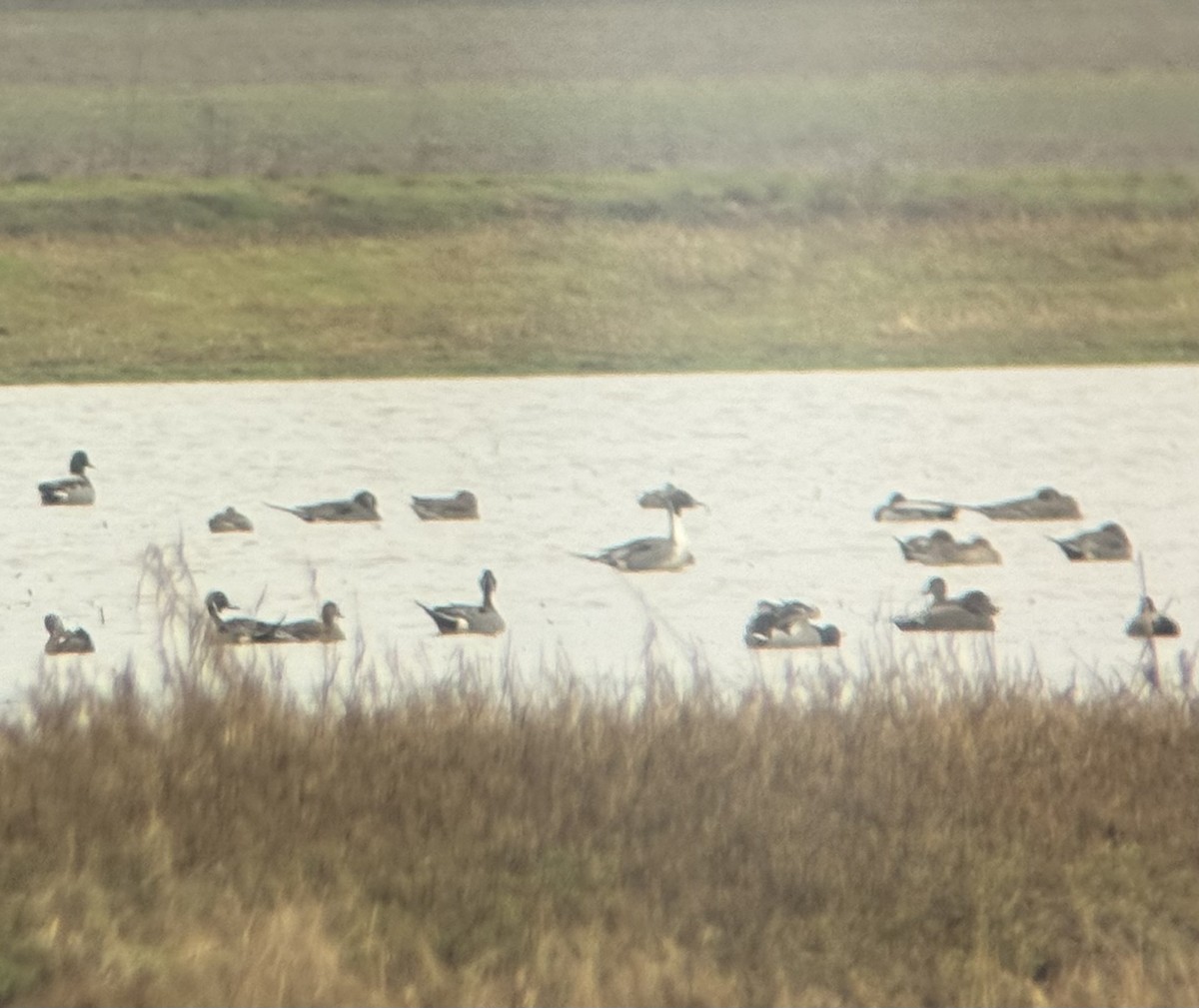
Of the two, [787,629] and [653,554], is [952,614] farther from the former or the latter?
[653,554]

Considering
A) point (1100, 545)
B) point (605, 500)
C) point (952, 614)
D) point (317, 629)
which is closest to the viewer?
point (317, 629)

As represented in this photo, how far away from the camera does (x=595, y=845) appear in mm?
4984

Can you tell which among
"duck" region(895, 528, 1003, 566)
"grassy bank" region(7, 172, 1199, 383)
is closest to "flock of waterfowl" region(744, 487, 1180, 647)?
"duck" region(895, 528, 1003, 566)

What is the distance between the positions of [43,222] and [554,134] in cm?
922

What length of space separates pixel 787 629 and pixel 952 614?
2.13 ft

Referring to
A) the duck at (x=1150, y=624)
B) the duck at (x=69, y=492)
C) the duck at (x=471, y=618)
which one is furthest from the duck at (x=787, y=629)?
the duck at (x=69, y=492)

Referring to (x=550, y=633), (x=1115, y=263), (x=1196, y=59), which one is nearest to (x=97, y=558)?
(x=550, y=633)

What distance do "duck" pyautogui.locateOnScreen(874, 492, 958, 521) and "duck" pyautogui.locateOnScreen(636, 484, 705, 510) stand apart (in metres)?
0.78

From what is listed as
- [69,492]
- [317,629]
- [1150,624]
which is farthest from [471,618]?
[69,492]

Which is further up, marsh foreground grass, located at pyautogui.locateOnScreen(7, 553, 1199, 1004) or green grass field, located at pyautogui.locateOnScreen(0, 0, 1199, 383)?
green grass field, located at pyautogui.locateOnScreen(0, 0, 1199, 383)

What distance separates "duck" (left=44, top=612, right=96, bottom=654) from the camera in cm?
703

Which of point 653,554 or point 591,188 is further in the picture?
point 591,188

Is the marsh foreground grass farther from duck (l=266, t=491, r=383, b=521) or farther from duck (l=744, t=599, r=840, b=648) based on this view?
duck (l=266, t=491, r=383, b=521)

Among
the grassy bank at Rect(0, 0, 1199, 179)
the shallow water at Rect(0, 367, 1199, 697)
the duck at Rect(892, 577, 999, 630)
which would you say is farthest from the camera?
the grassy bank at Rect(0, 0, 1199, 179)
